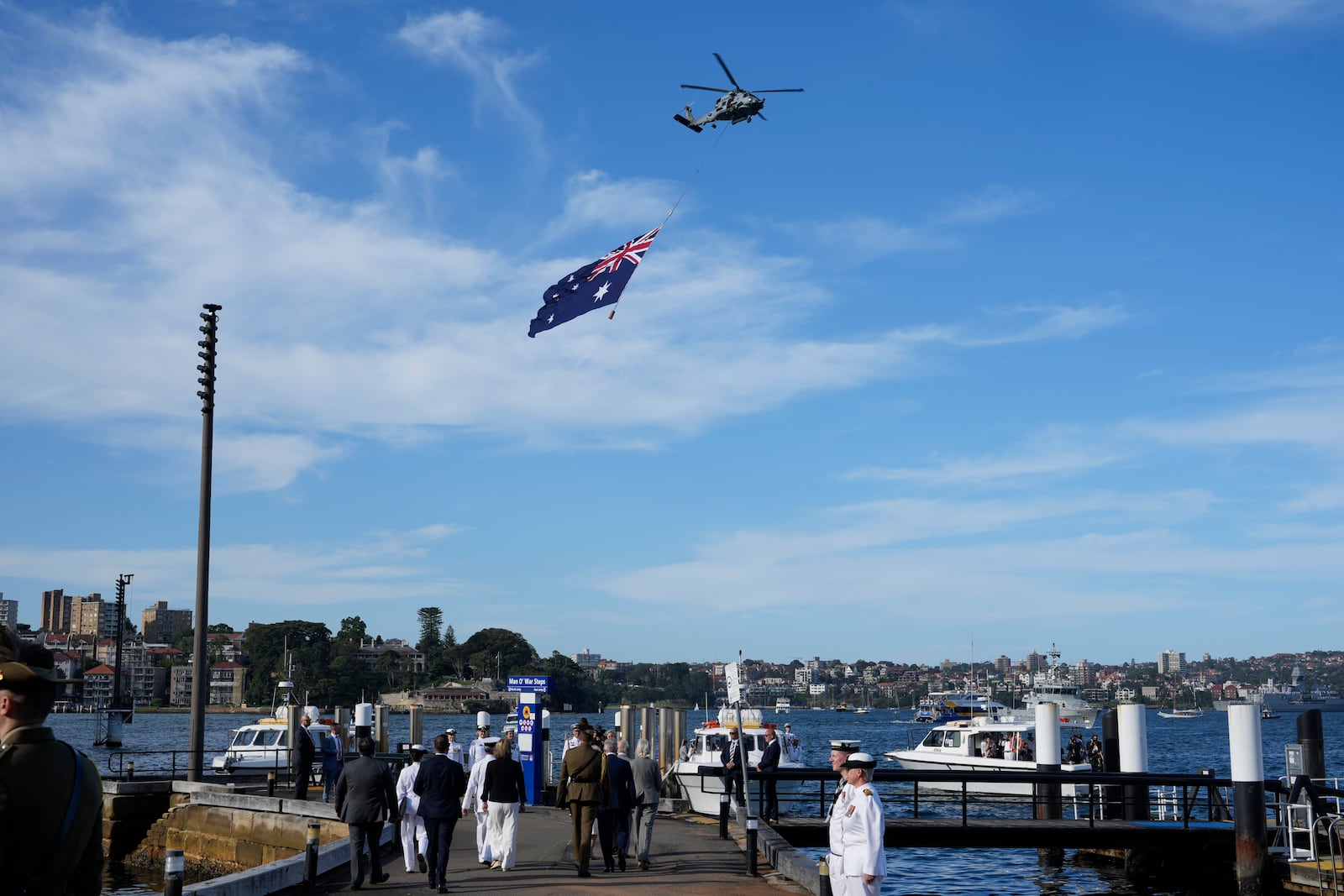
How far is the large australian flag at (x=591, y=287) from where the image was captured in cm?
2691

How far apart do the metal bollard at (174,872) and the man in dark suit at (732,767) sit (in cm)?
1103

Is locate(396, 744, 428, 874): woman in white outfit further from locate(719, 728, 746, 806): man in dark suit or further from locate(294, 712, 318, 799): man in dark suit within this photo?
locate(294, 712, 318, 799): man in dark suit

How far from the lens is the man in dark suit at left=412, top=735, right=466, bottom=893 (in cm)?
1628

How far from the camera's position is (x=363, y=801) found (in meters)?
16.1

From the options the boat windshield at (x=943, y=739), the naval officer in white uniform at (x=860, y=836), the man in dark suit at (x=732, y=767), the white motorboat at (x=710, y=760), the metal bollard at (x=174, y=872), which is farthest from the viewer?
the boat windshield at (x=943, y=739)

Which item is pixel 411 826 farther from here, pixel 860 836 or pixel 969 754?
pixel 969 754

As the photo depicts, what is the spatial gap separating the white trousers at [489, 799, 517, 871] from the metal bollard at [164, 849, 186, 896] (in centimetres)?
615

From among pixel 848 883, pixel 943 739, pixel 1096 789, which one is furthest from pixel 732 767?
pixel 943 739

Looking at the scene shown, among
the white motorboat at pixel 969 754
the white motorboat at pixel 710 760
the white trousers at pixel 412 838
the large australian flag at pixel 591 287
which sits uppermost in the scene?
the large australian flag at pixel 591 287

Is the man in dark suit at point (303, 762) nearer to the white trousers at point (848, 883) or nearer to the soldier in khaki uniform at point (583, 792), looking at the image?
the soldier in khaki uniform at point (583, 792)

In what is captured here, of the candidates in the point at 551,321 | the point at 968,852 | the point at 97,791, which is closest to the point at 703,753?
the point at 968,852

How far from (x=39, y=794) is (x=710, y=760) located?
31.8m

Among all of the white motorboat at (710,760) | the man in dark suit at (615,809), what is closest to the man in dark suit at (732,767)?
the white motorboat at (710,760)

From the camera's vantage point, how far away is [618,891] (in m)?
15.8
